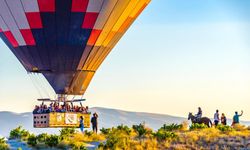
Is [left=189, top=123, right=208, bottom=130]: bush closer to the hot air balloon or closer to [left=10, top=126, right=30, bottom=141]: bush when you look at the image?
the hot air balloon

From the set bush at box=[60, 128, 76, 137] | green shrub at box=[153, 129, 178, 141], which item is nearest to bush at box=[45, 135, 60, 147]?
bush at box=[60, 128, 76, 137]

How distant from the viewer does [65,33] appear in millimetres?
42562

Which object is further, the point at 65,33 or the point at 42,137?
the point at 65,33

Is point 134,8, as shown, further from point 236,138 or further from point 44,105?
point 236,138

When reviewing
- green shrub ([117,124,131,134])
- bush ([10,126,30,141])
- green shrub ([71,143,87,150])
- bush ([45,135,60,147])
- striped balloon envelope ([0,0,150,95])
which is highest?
striped balloon envelope ([0,0,150,95])

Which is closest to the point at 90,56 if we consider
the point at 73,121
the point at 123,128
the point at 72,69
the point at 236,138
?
the point at 72,69

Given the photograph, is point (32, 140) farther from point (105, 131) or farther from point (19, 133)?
point (105, 131)

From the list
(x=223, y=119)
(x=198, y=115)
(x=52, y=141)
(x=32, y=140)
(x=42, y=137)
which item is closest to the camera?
(x=52, y=141)

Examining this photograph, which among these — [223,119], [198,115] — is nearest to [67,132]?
[198,115]

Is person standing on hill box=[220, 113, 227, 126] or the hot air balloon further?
person standing on hill box=[220, 113, 227, 126]

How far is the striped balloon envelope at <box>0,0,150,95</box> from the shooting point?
136 feet

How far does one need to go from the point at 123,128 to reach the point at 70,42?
7.70 m

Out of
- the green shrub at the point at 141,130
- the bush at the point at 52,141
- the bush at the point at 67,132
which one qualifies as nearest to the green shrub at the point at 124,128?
the green shrub at the point at 141,130

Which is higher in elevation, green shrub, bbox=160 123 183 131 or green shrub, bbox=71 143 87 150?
green shrub, bbox=160 123 183 131
